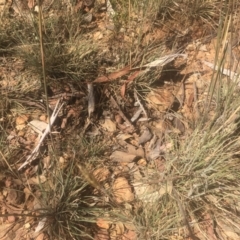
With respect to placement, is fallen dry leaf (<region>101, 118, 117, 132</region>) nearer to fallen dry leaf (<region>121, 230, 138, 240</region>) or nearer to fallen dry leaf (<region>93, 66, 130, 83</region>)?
fallen dry leaf (<region>93, 66, 130, 83</region>)

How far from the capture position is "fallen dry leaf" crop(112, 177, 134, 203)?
1396mm

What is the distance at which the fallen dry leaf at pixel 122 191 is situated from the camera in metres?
1.40

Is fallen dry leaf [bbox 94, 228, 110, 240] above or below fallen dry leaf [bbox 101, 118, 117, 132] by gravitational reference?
below

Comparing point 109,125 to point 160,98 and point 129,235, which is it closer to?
point 160,98

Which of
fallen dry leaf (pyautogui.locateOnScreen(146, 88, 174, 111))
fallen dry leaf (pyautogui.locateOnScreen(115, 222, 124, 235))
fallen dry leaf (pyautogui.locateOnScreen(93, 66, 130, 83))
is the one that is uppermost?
fallen dry leaf (pyautogui.locateOnScreen(93, 66, 130, 83))

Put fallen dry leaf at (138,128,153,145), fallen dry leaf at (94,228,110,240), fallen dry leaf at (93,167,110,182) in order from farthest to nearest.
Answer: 1. fallen dry leaf at (138,128,153,145)
2. fallen dry leaf at (93,167,110,182)
3. fallen dry leaf at (94,228,110,240)

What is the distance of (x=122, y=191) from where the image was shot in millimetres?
1410

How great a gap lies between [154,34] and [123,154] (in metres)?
0.62

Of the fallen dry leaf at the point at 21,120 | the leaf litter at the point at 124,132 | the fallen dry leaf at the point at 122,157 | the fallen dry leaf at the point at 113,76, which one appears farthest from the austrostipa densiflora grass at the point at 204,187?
the fallen dry leaf at the point at 21,120

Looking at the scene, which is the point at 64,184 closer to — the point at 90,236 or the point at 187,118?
the point at 90,236

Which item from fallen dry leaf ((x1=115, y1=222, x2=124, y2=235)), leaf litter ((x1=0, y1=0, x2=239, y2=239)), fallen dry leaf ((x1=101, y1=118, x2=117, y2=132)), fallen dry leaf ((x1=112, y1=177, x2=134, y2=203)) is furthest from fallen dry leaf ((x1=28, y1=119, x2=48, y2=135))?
→ fallen dry leaf ((x1=115, y1=222, x2=124, y2=235))

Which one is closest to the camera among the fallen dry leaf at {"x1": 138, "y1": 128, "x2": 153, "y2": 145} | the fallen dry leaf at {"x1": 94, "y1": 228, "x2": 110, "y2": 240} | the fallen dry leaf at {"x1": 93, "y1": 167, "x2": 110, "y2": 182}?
the fallen dry leaf at {"x1": 94, "y1": 228, "x2": 110, "y2": 240}

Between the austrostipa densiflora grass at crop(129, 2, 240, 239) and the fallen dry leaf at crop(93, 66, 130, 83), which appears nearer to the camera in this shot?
the austrostipa densiflora grass at crop(129, 2, 240, 239)

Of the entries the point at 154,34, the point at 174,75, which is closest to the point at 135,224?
the point at 174,75
